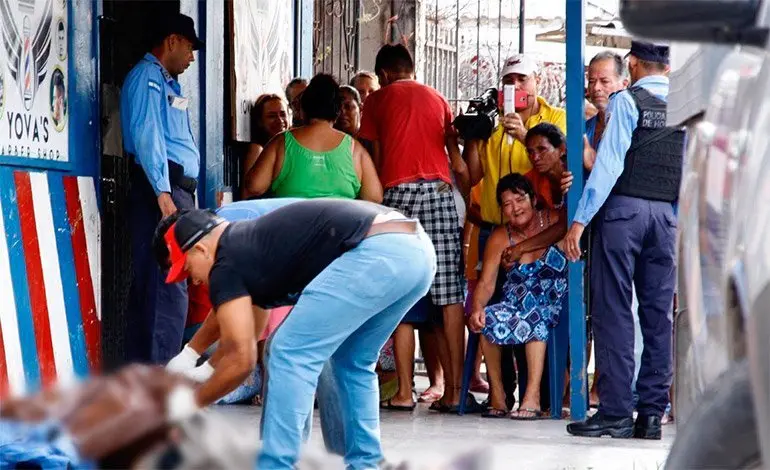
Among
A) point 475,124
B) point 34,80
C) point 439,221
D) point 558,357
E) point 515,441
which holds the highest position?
point 34,80

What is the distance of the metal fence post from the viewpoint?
27.7 ft

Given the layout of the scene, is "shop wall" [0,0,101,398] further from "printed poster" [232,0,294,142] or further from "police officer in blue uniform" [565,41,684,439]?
"police officer in blue uniform" [565,41,684,439]

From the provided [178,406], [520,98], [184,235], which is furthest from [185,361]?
[520,98]

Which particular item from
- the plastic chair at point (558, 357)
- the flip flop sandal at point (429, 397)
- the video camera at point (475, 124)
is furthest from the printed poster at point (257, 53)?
the plastic chair at point (558, 357)

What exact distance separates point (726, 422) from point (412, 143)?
6013mm

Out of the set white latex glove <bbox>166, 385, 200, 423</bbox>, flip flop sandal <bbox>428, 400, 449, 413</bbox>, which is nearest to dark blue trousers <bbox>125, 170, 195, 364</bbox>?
flip flop sandal <bbox>428, 400, 449, 413</bbox>

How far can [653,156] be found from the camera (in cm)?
809

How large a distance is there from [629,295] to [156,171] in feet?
8.73

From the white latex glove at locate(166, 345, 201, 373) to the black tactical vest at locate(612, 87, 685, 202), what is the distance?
315cm

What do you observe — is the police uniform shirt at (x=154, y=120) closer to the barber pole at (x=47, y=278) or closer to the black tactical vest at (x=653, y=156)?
the barber pole at (x=47, y=278)

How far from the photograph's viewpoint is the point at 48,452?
19.4 ft

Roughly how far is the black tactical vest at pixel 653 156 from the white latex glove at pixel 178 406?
6.34 meters

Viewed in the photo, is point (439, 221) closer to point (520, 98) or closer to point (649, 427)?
point (520, 98)

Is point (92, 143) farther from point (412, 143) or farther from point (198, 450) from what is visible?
point (198, 450)
